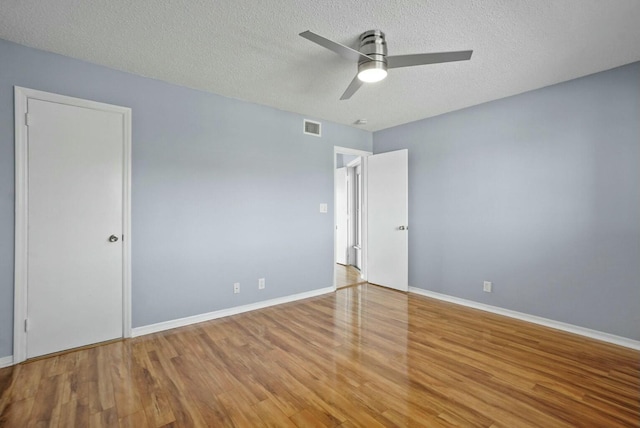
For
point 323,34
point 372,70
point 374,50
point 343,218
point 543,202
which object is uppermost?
point 323,34

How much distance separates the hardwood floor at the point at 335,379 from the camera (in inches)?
70.9

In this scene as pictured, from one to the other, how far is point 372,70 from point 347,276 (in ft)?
13.1

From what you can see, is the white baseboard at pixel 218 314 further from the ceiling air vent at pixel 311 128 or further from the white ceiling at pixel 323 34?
the white ceiling at pixel 323 34

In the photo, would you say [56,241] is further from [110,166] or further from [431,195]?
[431,195]

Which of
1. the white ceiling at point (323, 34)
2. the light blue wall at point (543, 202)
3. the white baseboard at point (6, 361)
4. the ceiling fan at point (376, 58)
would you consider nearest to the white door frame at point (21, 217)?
the white baseboard at point (6, 361)

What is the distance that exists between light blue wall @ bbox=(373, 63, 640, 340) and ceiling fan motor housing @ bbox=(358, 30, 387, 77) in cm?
218

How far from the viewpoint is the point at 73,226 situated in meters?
2.62

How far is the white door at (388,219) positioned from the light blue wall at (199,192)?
956mm

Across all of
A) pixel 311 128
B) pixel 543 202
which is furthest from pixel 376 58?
pixel 543 202

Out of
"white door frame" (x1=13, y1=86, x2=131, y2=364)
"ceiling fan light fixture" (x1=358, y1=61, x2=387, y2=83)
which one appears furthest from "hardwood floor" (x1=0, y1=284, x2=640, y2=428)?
"ceiling fan light fixture" (x1=358, y1=61, x2=387, y2=83)

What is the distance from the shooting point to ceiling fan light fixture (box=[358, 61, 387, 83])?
2.16 meters

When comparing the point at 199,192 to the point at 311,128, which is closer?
the point at 199,192

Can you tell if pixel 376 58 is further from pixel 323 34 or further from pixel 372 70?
pixel 323 34

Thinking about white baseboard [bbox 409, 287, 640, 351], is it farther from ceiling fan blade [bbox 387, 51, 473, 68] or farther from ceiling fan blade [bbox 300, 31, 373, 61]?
ceiling fan blade [bbox 300, 31, 373, 61]
